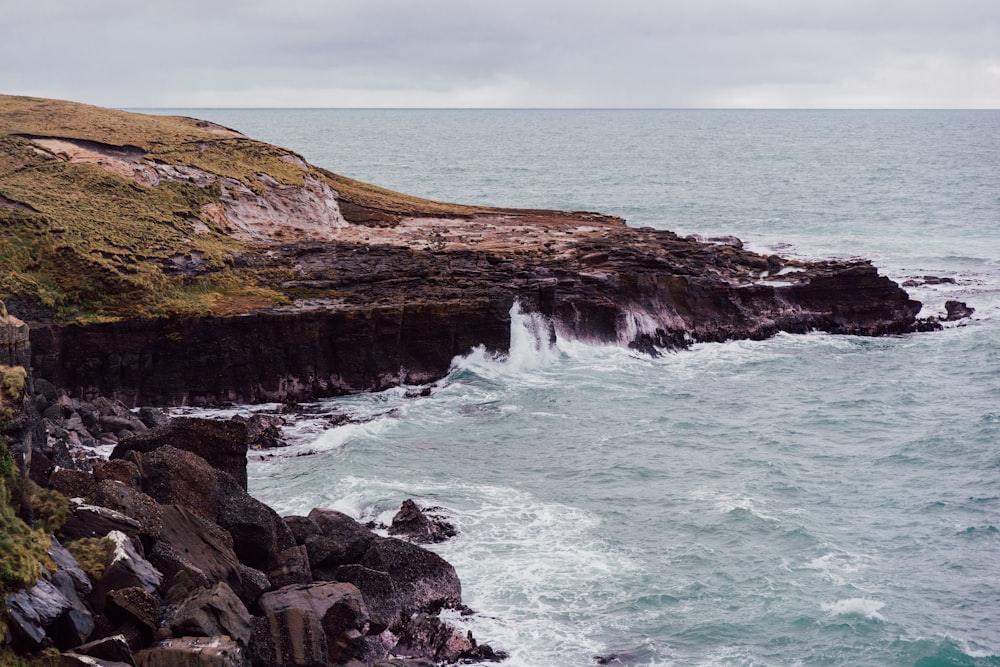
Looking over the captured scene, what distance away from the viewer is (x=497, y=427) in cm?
4175

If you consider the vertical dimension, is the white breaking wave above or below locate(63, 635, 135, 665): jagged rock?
below

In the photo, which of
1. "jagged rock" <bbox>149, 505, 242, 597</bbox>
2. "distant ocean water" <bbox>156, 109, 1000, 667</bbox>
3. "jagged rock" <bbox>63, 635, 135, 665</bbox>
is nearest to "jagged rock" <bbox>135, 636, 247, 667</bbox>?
"jagged rock" <bbox>63, 635, 135, 665</bbox>

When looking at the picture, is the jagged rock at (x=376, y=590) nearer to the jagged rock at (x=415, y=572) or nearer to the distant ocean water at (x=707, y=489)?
the jagged rock at (x=415, y=572)

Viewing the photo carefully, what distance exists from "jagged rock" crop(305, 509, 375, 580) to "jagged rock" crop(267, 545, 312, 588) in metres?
1.06

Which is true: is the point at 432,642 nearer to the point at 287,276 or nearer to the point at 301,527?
the point at 301,527

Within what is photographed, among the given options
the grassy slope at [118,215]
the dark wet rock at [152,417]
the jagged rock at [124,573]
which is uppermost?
the grassy slope at [118,215]

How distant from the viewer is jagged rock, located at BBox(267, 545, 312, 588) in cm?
2316

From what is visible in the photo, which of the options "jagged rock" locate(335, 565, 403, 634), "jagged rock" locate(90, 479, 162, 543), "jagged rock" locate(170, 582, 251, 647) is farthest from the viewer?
"jagged rock" locate(335, 565, 403, 634)

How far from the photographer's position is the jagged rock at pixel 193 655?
17406 mm

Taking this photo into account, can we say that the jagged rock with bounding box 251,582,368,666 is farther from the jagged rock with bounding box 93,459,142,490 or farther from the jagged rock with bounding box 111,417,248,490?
the jagged rock with bounding box 111,417,248,490

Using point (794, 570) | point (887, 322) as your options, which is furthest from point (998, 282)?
point (794, 570)

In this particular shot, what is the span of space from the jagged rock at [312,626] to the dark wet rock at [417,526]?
7202mm

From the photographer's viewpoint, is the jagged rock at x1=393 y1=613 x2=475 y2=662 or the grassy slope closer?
the jagged rock at x1=393 y1=613 x2=475 y2=662

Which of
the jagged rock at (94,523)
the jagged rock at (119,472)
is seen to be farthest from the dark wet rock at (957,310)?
the jagged rock at (94,523)
